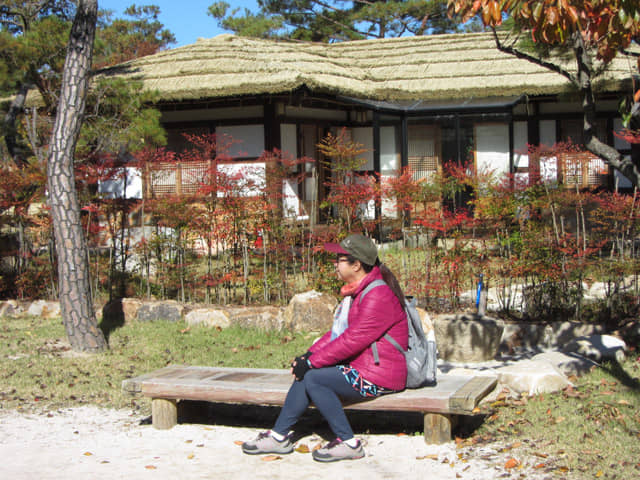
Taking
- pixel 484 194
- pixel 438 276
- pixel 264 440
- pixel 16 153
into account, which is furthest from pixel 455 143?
pixel 264 440

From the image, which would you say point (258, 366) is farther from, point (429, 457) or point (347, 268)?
point (429, 457)

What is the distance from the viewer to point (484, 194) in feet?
28.9

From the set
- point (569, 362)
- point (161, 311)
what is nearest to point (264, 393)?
point (569, 362)

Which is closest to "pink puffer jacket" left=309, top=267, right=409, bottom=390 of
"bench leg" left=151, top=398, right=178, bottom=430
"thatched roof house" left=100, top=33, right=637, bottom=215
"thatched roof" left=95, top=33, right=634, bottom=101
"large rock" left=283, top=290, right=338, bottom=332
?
"bench leg" left=151, top=398, right=178, bottom=430

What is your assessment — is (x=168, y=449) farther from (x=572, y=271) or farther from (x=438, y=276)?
(x=572, y=271)

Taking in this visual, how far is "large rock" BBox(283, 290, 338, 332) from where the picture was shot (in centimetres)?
802

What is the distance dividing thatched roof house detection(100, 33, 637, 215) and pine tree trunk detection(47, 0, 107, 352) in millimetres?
4933

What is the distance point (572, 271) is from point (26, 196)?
6940 mm

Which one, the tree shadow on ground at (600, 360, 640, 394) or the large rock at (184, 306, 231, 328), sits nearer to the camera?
the tree shadow on ground at (600, 360, 640, 394)

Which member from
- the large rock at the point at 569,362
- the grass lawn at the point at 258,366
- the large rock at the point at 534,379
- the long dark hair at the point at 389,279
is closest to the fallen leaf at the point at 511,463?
the grass lawn at the point at 258,366

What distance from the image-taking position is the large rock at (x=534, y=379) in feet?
18.0

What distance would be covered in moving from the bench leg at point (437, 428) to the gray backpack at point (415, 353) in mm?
218

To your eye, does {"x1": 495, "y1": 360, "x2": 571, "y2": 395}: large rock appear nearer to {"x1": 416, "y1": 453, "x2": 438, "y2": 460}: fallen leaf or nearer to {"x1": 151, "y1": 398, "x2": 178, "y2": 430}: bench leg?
{"x1": 416, "y1": 453, "x2": 438, "y2": 460}: fallen leaf

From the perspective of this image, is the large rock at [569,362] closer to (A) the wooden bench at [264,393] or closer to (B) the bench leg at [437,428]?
(A) the wooden bench at [264,393]
